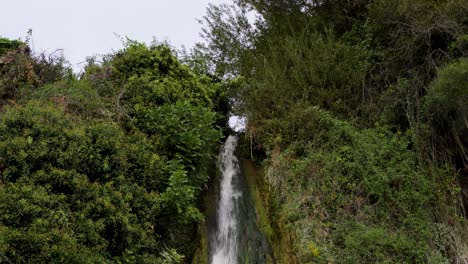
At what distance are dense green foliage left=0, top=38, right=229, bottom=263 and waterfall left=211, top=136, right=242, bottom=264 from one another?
50cm

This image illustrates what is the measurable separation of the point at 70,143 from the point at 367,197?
4.85 meters

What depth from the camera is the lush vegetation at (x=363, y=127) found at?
8052 mm

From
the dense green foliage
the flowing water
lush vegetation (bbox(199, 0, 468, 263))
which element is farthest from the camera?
the flowing water

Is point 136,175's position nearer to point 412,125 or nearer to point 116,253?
point 116,253

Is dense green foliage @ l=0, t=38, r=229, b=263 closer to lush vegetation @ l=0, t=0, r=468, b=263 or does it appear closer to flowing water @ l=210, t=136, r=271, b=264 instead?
lush vegetation @ l=0, t=0, r=468, b=263

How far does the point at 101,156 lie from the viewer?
7.72 m

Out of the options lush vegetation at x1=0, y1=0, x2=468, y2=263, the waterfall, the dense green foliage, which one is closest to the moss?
lush vegetation at x1=0, y1=0, x2=468, y2=263

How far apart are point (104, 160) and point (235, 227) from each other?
288 centimetres

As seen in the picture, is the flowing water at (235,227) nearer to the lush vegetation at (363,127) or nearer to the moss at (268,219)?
the moss at (268,219)

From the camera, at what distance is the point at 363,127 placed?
10242 millimetres

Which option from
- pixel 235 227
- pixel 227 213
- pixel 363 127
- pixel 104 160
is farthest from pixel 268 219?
pixel 104 160

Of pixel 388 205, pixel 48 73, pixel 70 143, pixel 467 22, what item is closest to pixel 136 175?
pixel 70 143

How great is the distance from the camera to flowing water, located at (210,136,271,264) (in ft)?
28.2

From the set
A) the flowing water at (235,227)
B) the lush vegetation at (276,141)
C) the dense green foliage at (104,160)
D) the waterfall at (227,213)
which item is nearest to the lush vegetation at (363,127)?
the lush vegetation at (276,141)
